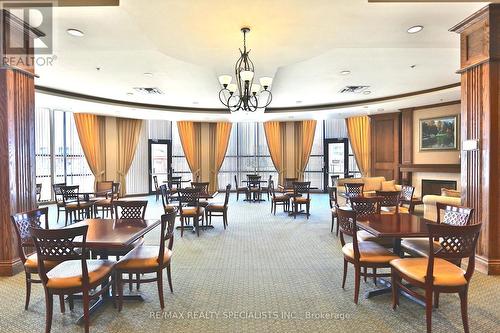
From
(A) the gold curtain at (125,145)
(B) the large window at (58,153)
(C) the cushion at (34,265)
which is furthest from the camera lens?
(A) the gold curtain at (125,145)

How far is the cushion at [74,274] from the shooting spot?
248 centimetres

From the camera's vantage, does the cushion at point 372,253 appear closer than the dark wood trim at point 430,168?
Yes

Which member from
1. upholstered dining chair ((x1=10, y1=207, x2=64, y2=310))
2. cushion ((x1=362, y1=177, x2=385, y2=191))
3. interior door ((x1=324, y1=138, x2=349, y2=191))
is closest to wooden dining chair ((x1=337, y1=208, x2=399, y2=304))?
upholstered dining chair ((x1=10, y1=207, x2=64, y2=310))

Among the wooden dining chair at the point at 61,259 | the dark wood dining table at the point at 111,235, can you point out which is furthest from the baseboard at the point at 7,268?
the wooden dining chair at the point at 61,259

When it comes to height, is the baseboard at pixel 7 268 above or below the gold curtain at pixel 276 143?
below

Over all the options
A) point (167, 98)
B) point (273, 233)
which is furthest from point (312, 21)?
point (167, 98)

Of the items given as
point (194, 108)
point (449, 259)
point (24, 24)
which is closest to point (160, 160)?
point (194, 108)

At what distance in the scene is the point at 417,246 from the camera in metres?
3.33

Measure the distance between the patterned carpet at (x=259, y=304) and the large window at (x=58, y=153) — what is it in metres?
6.79

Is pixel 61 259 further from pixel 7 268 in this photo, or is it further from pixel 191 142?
pixel 191 142

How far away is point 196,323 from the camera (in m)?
2.70

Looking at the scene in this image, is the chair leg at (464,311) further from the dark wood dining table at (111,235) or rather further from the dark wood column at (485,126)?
the dark wood dining table at (111,235)

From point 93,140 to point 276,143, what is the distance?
22.2ft

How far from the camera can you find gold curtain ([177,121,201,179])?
468 inches
